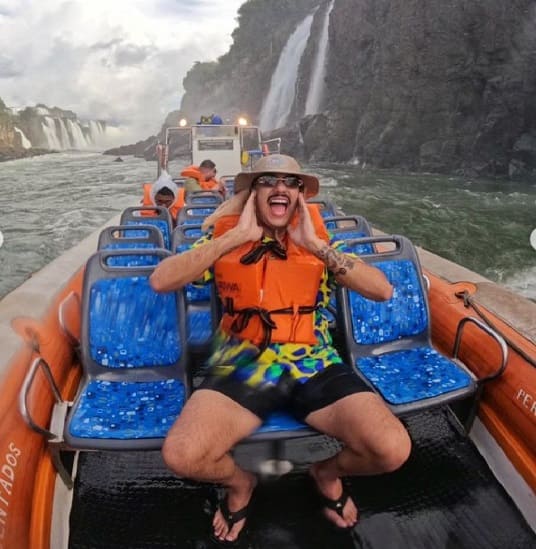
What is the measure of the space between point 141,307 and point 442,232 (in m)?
11.7

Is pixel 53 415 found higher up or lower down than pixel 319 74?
lower down

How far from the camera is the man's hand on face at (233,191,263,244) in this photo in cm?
223

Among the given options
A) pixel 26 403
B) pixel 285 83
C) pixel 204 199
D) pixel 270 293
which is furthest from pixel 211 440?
pixel 285 83

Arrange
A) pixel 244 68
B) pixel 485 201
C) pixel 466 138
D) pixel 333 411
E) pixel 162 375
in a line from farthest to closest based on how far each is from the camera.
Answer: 1. pixel 244 68
2. pixel 466 138
3. pixel 485 201
4. pixel 162 375
5. pixel 333 411

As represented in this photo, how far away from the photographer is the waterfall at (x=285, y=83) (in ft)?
139

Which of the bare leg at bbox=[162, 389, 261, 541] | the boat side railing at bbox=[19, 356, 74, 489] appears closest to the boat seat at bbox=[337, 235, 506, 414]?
the bare leg at bbox=[162, 389, 261, 541]

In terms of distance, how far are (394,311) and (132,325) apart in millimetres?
1543

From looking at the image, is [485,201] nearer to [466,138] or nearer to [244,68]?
[466,138]

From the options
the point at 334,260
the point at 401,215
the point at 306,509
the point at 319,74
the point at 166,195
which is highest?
the point at 319,74

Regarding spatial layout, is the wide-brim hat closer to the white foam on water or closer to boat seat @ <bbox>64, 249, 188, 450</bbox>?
boat seat @ <bbox>64, 249, 188, 450</bbox>

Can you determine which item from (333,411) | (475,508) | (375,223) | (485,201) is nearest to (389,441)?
(333,411)

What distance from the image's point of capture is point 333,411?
2.04 meters

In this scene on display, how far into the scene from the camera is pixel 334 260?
230 centimetres

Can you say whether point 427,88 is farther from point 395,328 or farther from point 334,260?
point 334,260
